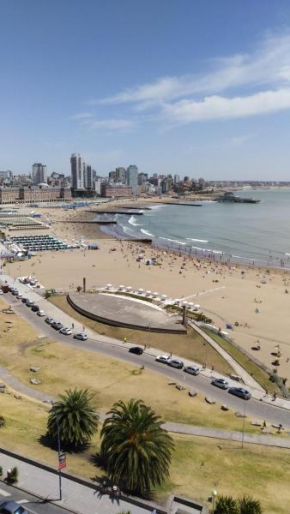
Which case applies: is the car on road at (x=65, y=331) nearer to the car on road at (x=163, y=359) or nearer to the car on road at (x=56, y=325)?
the car on road at (x=56, y=325)

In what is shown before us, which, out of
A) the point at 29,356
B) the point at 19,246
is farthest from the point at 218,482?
the point at 19,246

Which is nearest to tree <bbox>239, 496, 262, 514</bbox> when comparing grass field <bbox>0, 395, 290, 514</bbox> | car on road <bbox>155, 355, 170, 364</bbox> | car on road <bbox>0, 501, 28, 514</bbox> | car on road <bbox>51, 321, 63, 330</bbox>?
grass field <bbox>0, 395, 290, 514</bbox>

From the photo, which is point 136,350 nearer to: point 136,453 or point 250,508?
point 136,453

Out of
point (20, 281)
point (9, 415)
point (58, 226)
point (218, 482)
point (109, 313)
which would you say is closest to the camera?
point (218, 482)

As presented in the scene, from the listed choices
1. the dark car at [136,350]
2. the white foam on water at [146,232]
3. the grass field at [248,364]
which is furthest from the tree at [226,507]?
the white foam on water at [146,232]

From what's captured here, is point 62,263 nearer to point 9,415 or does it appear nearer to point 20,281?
point 20,281

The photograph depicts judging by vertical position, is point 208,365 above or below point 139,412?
below

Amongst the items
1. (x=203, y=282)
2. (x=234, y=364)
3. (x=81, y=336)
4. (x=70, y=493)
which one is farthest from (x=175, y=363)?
(x=203, y=282)
